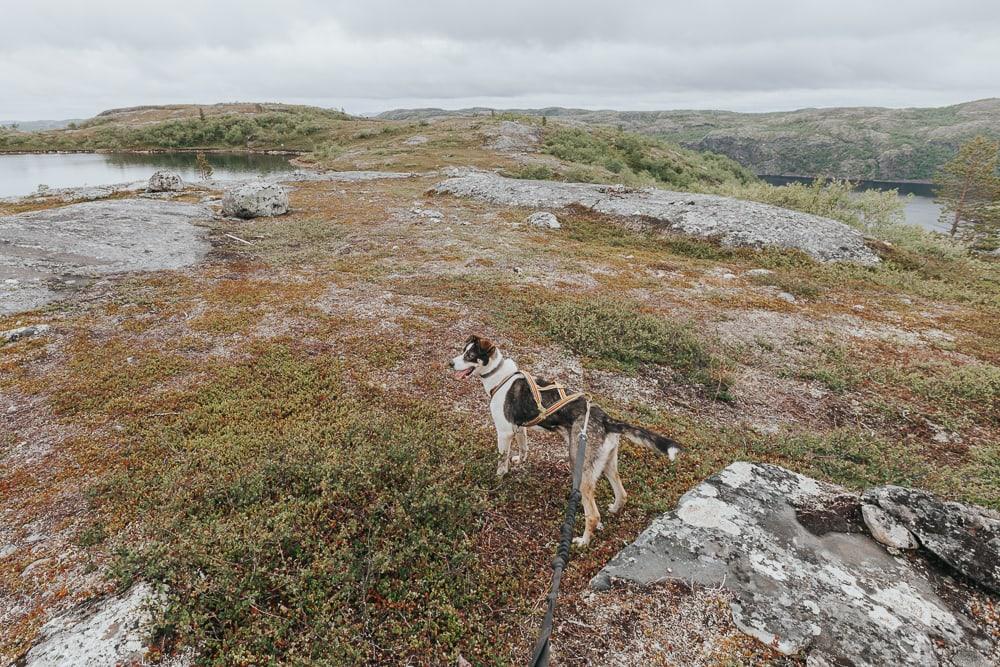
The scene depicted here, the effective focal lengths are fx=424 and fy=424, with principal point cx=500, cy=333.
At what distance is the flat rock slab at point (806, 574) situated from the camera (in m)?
4.09

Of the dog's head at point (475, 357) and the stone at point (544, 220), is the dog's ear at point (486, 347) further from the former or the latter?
the stone at point (544, 220)

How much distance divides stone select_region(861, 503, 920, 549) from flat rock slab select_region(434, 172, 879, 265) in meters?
20.6

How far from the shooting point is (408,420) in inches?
337

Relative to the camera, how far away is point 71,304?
13.8 m

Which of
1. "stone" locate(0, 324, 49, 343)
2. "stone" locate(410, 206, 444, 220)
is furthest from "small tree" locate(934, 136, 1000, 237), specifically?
"stone" locate(0, 324, 49, 343)

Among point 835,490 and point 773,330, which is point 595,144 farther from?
point 835,490

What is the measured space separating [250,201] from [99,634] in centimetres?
2939

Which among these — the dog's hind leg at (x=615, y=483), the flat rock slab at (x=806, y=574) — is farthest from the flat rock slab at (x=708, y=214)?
the dog's hind leg at (x=615, y=483)

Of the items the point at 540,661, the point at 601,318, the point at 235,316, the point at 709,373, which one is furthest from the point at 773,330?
the point at 235,316

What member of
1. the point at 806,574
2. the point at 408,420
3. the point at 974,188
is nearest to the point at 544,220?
the point at 408,420

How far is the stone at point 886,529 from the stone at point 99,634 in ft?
27.0

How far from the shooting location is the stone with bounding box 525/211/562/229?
27.4 meters

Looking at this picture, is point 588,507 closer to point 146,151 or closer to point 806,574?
point 806,574

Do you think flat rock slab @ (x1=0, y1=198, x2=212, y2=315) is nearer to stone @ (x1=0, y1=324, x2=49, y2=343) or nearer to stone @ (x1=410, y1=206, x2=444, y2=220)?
stone @ (x1=0, y1=324, x2=49, y2=343)
